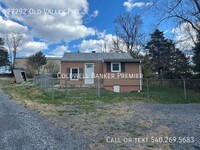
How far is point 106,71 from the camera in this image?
2025 centimetres

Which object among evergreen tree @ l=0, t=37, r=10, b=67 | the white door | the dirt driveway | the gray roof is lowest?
the dirt driveway

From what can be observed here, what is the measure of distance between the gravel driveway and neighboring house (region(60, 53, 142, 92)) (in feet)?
42.1

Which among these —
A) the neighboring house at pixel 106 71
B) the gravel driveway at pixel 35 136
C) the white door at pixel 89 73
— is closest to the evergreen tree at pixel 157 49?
the neighboring house at pixel 106 71

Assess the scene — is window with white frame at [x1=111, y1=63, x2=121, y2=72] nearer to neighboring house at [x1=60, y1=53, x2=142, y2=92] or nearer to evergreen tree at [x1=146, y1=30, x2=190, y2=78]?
neighboring house at [x1=60, y1=53, x2=142, y2=92]

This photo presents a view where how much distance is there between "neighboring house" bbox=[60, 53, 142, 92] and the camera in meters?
20.2

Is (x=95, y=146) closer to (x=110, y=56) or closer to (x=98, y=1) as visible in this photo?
(x=98, y=1)

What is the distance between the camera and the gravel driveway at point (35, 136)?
15.5ft

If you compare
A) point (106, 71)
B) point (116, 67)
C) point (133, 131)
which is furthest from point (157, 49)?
point (133, 131)

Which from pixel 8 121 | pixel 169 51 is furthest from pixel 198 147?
pixel 169 51

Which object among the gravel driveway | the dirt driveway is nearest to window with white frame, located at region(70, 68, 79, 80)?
the dirt driveway

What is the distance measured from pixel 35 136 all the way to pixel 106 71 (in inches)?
594

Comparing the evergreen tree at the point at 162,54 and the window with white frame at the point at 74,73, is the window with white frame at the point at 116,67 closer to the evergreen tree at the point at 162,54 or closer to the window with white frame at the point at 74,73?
the window with white frame at the point at 74,73

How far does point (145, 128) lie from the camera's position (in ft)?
20.8

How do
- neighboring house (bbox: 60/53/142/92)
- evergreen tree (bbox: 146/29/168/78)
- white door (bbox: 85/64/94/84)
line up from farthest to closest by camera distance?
evergreen tree (bbox: 146/29/168/78)
white door (bbox: 85/64/94/84)
neighboring house (bbox: 60/53/142/92)
